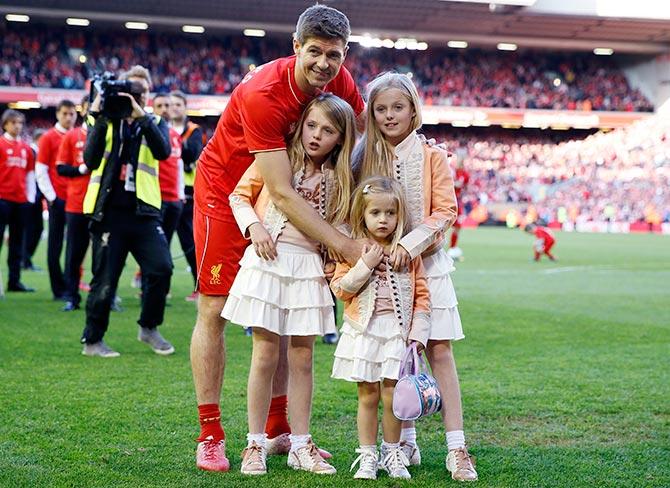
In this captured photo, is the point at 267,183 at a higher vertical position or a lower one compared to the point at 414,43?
lower

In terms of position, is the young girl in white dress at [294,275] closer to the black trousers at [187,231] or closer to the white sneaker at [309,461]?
the white sneaker at [309,461]

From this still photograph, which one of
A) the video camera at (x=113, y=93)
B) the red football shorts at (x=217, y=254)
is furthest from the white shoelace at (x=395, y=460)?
the video camera at (x=113, y=93)

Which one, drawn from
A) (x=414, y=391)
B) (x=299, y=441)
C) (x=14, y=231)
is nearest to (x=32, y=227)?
(x=14, y=231)

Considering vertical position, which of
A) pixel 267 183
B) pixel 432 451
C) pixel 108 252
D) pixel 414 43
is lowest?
pixel 432 451

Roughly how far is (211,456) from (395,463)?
0.81m

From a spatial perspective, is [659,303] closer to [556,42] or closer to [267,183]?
[267,183]

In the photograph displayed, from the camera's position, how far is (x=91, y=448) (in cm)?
439

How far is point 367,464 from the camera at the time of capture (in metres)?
3.99

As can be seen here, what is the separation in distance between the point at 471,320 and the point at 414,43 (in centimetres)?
4280

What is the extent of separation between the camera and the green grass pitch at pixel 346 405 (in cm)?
407

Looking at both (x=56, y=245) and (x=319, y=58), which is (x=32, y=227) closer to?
(x=56, y=245)

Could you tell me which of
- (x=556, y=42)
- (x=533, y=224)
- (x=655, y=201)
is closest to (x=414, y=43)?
(x=556, y=42)

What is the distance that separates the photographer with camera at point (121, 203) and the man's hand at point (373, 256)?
322cm

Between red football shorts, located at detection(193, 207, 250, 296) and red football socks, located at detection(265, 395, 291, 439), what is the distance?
635 millimetres
